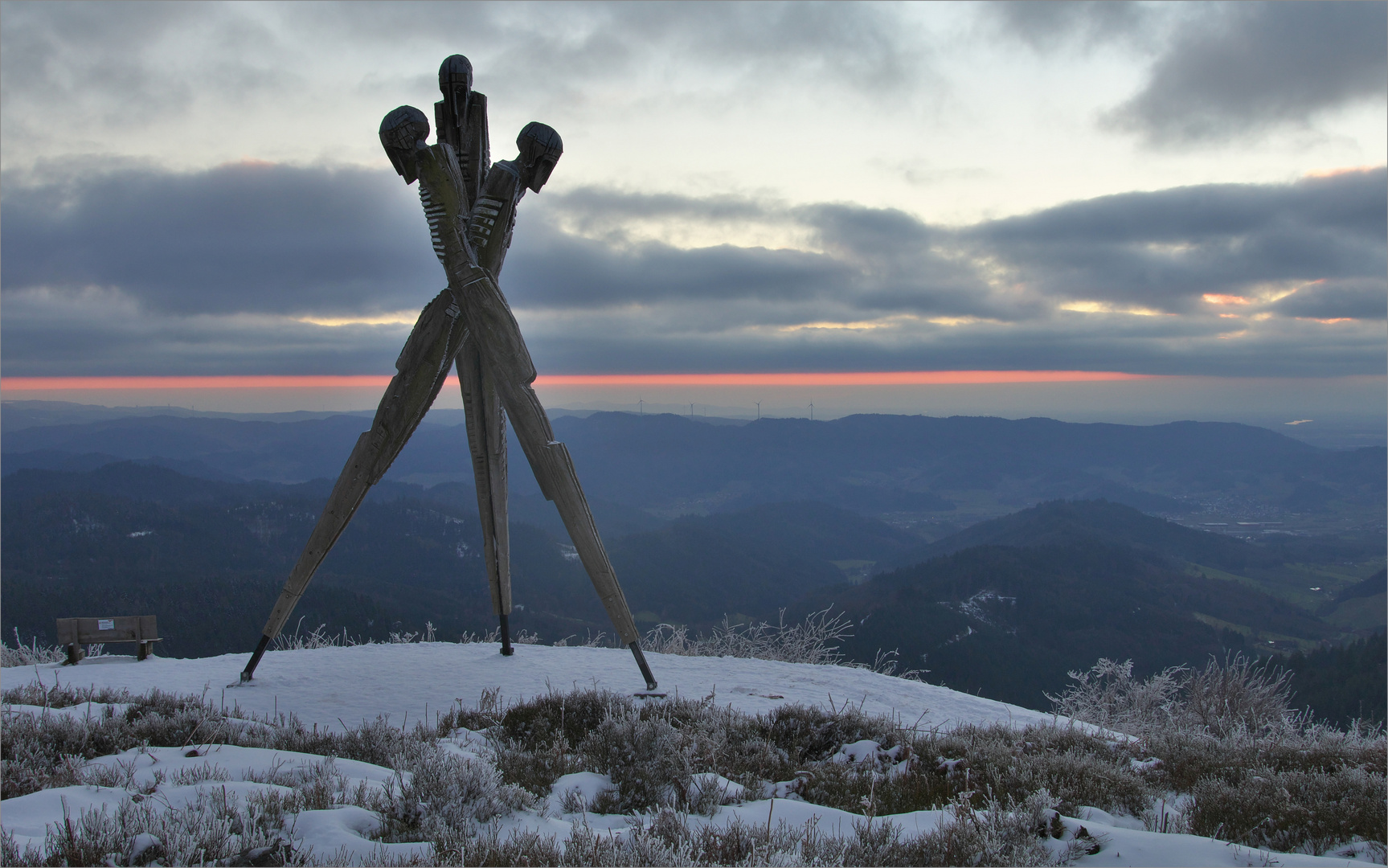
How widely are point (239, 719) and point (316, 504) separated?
149705mm

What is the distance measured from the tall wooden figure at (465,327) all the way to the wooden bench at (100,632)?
3.16 m

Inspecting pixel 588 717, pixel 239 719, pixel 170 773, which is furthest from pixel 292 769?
pixel 588 717

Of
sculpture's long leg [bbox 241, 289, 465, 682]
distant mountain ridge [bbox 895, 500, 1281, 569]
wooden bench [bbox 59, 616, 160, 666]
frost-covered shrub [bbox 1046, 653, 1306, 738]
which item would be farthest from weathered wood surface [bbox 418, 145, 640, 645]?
distant mountain ridge [bbox 895, 500, 1281, 569]

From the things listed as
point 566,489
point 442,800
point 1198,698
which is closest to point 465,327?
point 566,489

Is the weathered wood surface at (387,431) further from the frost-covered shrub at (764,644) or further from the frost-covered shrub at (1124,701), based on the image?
the frost-covered shrub at (1124,701)

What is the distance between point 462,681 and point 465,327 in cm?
436

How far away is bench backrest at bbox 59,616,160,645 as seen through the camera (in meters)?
9.93

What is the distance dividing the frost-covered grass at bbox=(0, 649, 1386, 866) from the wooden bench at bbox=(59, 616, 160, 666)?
286 centimetres

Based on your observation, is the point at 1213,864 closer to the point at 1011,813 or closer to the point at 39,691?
the point at 1011,813

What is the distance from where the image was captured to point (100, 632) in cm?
1008

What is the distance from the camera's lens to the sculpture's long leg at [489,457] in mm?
9016

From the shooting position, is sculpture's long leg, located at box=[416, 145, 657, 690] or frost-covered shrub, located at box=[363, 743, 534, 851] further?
sculpture's long leg, located at box=[416, 145, 657, 690]

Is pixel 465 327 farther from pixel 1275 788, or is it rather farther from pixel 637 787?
pixel 1275 788

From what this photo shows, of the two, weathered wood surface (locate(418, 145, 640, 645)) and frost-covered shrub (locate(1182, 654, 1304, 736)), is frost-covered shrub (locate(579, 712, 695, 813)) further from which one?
frost-covered shrub (locate(1182, 654, 1304, 736))
